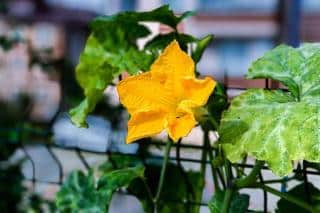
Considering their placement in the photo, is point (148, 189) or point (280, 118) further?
point (148, 189)

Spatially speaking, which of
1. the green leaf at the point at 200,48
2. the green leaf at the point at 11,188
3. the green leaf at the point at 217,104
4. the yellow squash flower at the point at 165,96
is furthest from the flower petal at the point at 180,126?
the green leaf at the point at 11,188

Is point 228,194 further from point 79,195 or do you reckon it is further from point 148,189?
point 79,195

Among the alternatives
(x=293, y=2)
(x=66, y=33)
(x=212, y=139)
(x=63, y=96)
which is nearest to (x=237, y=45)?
(x=293, y=2)

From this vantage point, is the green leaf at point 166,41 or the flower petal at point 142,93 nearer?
the flower petal at point 142,93

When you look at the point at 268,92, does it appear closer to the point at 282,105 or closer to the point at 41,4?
the point at 282,105

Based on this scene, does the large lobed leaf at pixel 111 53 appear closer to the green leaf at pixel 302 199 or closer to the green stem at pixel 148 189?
the green stem at pixel 148 189

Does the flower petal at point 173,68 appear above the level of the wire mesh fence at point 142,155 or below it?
above

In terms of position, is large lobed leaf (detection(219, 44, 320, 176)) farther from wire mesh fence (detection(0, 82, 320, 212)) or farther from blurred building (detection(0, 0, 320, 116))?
blurred building (detection(0, 0, 320, 116))

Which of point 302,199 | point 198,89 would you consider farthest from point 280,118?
point 302,199
